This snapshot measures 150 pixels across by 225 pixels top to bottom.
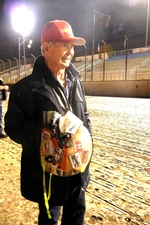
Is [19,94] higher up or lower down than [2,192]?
higher up

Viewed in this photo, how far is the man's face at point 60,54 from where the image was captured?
1.48m

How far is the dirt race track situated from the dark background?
1051 inches

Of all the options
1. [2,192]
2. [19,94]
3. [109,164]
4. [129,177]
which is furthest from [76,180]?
[109,164]

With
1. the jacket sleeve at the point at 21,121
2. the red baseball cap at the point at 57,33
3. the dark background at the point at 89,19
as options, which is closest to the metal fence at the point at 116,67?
the dark background at the point at 89,19

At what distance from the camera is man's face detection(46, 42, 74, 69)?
1477 mm

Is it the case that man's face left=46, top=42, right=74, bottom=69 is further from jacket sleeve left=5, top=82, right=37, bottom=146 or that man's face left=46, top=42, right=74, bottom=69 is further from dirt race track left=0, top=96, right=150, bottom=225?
dirt race track left=0, top=96, right=150, bottom=225

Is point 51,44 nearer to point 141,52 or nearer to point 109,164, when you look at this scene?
point 109,164

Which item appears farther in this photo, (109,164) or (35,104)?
(109,164)

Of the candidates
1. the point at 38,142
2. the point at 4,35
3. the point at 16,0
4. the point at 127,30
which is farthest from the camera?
the point at 4,35

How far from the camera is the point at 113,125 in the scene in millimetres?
5941

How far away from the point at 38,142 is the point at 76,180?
14.7 inches

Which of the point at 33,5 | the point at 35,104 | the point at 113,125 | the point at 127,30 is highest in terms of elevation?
the point at 33,5

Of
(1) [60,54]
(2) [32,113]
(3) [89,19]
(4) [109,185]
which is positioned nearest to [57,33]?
(1) [60,54]

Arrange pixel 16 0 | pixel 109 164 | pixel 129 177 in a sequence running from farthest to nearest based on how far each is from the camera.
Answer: pixel 16 0 < pixel 109 164 < pixel 129 177
